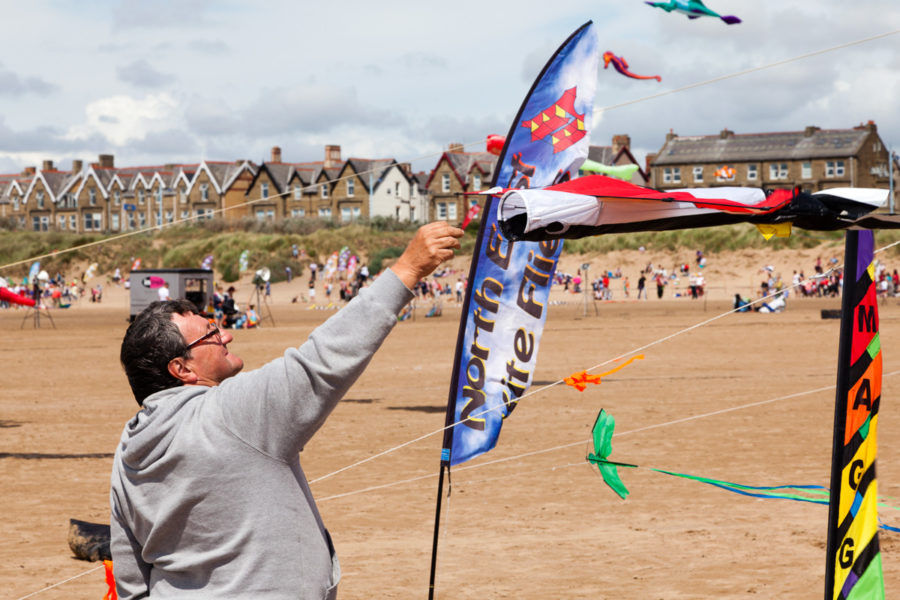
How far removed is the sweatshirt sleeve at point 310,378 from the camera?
2203 millimetres

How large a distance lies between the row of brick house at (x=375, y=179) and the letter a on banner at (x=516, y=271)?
6398 centimetres

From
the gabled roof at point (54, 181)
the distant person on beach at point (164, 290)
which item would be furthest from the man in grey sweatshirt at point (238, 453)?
the gabled roof at point (54, 181)

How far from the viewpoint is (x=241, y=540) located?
2346 millimetres

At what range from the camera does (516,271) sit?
18.4ft

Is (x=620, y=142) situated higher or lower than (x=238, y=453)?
higher

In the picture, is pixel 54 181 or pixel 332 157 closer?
pixel 332 157

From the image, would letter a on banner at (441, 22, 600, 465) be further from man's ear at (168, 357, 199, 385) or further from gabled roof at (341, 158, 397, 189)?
gabled roof at (341, 158, 397, 189)

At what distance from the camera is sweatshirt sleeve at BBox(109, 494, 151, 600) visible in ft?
8.39

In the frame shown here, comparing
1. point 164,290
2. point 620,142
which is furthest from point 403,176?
point 164,290

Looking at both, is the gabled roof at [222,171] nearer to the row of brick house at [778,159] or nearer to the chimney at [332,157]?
the chimney at [332,157]

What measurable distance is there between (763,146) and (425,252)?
81749mm

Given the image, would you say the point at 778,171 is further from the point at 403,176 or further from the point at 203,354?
the point at 203,354

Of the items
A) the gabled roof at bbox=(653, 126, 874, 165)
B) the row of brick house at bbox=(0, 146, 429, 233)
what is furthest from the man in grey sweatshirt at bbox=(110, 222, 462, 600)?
the gabled roof at bbox=(653, 126, 874, 165)

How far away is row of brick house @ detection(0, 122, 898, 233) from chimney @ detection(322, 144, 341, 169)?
8cm
